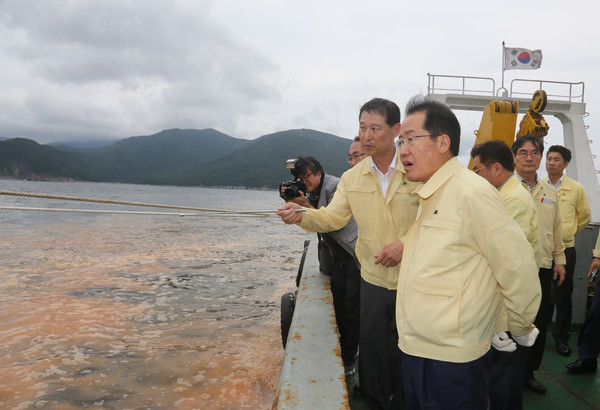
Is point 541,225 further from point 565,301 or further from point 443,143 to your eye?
point 443,143

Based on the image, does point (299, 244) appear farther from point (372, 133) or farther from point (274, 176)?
point (274, 176)

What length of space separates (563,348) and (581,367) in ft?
1.78

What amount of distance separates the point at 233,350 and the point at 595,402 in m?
4.58

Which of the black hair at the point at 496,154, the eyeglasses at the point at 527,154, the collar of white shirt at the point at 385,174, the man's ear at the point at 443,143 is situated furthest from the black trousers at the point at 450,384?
the eyeglasses at the point at 527,154

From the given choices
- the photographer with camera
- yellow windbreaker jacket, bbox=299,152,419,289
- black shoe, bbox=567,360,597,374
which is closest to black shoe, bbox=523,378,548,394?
black shoe, bbox=567,360,597,374

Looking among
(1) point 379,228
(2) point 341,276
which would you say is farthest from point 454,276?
(2) point 341,276

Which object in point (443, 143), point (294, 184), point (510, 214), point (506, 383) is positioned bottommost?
point (506, 383)

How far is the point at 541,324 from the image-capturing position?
2988mm

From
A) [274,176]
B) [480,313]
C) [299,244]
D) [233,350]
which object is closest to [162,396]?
[233,350]

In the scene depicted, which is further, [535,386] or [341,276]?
[341,276]

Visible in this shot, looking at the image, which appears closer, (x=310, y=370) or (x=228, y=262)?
(x=310, y=370)

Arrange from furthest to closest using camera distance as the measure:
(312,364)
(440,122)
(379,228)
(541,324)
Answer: (541,324), (379,228), (312,364), (440,122)

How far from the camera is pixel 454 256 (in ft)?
4.71

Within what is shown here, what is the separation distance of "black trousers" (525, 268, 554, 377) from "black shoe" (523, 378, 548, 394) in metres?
0.05
